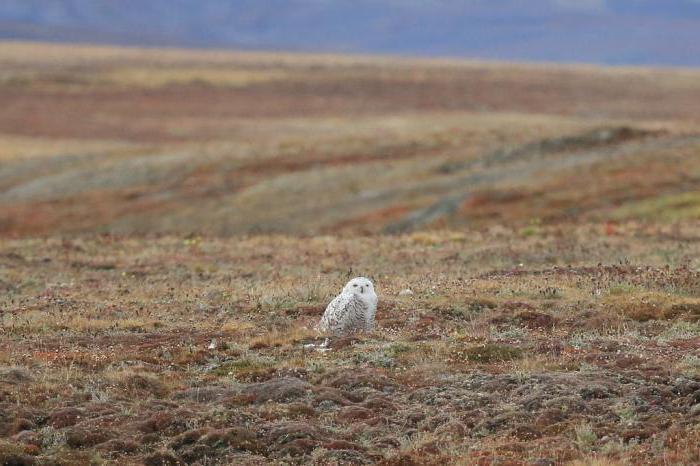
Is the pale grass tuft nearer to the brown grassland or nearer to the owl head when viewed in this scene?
the brown grassland

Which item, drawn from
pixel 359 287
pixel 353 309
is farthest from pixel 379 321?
pixel 359 287

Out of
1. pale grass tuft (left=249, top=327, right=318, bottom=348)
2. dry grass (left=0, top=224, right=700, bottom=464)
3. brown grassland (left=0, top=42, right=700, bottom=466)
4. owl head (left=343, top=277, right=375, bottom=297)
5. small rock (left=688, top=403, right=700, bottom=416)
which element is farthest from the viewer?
owl head (left=343, top=277, right=375, bottom=297)

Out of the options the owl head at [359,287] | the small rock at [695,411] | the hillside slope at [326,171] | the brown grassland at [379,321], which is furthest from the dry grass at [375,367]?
the hillside slope at [326,171]

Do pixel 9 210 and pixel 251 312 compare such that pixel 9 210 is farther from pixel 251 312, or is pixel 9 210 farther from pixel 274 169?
pixel 251 312

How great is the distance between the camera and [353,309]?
18516 millimetres

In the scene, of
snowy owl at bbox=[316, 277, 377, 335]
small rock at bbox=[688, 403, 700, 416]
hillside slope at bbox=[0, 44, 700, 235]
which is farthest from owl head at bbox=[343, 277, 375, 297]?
hillside slope at bbox=[0, 44, 700, 235]

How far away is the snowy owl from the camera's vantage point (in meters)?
18.5

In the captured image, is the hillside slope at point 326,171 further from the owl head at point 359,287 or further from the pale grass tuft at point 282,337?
the pale grass tuft at point 282,337

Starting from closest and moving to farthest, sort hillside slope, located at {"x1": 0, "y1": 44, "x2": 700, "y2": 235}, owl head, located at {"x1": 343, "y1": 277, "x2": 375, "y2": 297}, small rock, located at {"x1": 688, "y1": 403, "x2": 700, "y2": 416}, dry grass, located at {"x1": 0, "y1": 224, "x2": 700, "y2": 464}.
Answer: dry grass, located at {"x1": 0, "y1": 224, "x2": 700, "y2": 464} < small rock, located at {"x1": 688, "y1": 403, "x2": 700, "y2": 416} < owl head, located at {"x1": 343, "y1": 277, "x2": 375, "y2": 297} < hillside slope, located at {"x1": 0, "y1": 44, "x2": 700, "y2": 235}

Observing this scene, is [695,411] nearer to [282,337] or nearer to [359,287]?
[359,287]

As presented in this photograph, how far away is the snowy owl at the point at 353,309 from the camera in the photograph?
1850cm

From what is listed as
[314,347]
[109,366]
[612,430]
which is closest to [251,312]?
[314,347]

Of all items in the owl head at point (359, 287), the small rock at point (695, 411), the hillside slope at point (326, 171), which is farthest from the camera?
the hillside slope at point (326, 171)

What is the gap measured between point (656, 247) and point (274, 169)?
4463 centimetres
